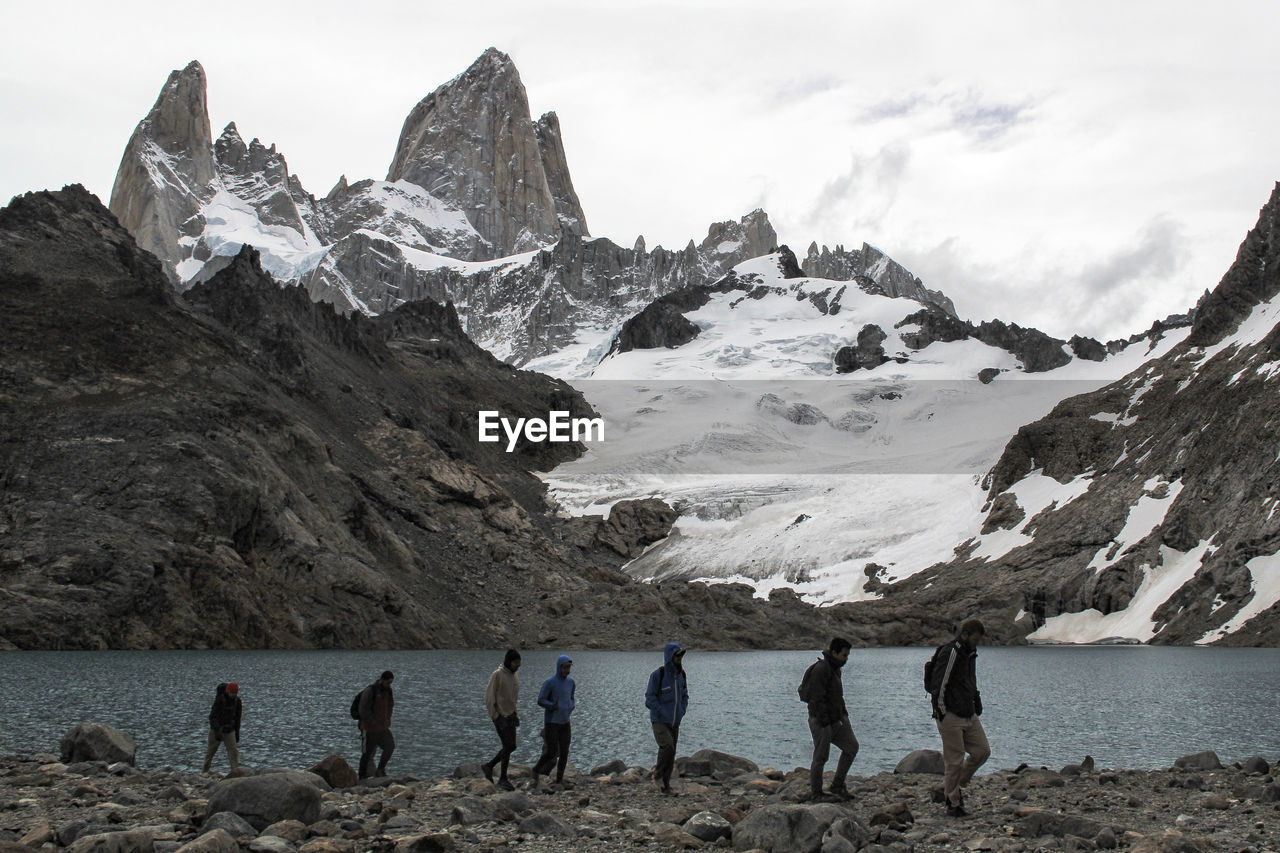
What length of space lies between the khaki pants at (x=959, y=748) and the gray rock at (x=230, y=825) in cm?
847

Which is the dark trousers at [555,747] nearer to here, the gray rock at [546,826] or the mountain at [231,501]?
the gray rock at [546,826]

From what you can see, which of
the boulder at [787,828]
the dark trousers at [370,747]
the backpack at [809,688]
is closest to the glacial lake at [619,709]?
the dark trousers at [370,747]

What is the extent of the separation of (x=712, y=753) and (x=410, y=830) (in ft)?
28.2

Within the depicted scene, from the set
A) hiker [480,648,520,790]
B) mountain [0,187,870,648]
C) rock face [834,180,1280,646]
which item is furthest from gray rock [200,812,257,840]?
rock face [834,180,1280,646]


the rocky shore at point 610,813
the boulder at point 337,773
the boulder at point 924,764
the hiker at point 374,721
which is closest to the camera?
the rocky shore at point 610,813

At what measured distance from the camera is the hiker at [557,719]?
1819 centimetres

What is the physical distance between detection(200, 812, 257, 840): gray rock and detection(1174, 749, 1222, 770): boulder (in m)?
16.4

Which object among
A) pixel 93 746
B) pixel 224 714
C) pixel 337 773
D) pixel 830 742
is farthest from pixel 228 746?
pixel 830 742

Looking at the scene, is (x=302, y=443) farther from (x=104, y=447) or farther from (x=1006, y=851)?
(x=1006, y=851)

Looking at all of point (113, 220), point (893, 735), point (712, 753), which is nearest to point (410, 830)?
point (712, 753)

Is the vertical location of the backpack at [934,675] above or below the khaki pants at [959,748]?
above

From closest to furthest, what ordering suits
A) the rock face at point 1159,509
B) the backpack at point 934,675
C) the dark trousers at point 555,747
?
the backpack at point 934,675, the dark trousers at point 555,747, the rock face at point 1159,509

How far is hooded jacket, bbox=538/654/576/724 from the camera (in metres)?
18.2

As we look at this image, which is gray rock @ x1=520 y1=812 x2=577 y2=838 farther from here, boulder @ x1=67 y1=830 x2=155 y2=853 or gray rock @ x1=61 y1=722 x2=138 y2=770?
gray rock @ x1=61 y1=722 x2=138 y2=770
